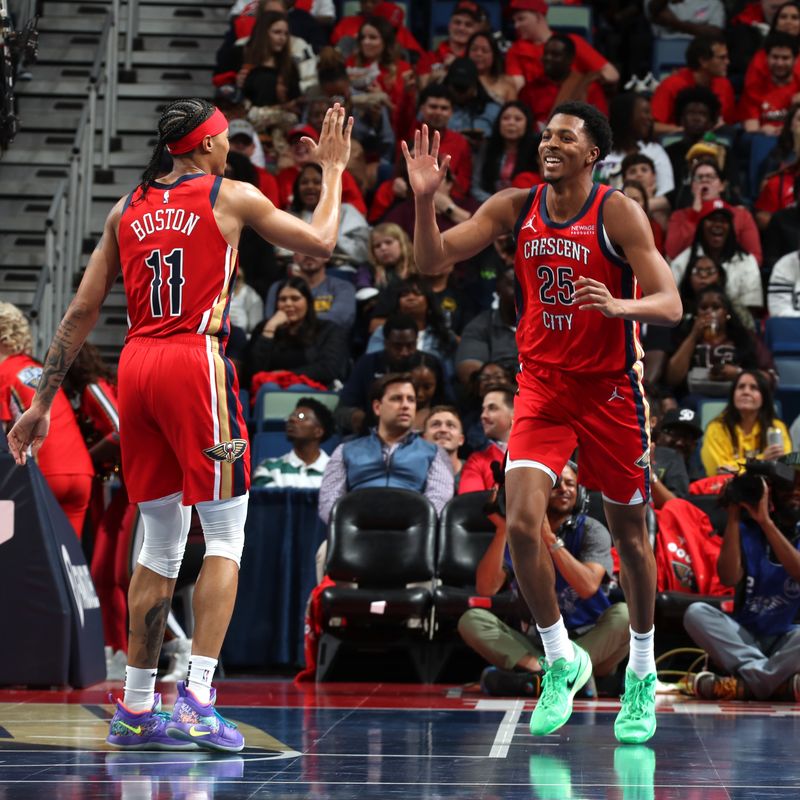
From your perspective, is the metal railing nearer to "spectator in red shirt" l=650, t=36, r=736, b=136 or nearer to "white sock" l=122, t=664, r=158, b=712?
"spectator in red shirt" l=650, t=36, r=736, b=136

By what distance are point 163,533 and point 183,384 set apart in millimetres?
556

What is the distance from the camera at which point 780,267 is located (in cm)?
1079

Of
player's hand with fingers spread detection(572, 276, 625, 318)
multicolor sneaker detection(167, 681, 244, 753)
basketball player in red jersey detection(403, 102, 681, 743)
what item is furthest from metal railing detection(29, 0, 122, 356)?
player's hand with fingers spread detection(572, 276, 625, 318)

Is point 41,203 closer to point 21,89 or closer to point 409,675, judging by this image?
point 21,89

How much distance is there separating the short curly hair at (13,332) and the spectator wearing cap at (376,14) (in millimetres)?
6432

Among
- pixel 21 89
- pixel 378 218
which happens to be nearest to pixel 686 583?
pixel 378 218

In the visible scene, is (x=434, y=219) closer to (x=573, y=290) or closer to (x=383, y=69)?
(x=573, y=290)

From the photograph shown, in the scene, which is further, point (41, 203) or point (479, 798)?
point (41, 203)

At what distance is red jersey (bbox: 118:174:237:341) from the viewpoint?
5.02 metres

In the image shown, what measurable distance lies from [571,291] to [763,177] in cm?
769

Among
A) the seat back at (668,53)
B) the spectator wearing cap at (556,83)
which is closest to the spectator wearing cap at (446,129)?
the spectator wearing cap at (556,83)

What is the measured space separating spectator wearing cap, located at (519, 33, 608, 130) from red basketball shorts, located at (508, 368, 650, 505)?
27.1ft

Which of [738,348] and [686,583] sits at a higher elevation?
[738,348]

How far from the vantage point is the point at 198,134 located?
5.14m
